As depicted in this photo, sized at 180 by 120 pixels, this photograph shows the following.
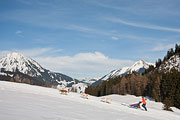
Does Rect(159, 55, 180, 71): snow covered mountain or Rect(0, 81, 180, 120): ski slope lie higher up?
Rect(159, 55, 180, 71): snow covered mountain

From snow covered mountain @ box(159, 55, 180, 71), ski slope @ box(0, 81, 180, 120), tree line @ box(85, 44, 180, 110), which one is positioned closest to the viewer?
ski slope @ box(0, 81, 180, 120)

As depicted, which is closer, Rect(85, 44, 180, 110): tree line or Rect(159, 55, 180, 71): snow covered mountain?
Rect(85, 44, 180, 110): tree line

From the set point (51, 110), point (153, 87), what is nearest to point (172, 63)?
point (153, 87)

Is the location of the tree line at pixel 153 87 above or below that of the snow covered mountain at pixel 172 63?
below

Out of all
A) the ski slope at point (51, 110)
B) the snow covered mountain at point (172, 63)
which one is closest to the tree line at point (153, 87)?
the ski slope at point (51, 110)

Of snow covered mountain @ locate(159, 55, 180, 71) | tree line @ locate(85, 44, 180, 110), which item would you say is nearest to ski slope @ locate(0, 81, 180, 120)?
tree line @ locate(85, 44, 180, 110)

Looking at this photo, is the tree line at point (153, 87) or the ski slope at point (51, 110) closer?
the ski slope at point (51, 110)

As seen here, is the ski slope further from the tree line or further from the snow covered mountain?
the snow covered mountain

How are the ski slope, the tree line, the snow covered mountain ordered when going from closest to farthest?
the ski slope → the tree line → the snow covered mountain

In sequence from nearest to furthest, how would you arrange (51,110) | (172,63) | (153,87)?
(51,110)
(153,87)
(172,63)

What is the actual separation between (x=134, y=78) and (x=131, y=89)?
6.16 meters

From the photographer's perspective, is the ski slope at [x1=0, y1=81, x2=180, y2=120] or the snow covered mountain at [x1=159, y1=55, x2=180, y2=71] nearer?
the ski slope at [x1=0, y1=81, x2=180, y2=120]

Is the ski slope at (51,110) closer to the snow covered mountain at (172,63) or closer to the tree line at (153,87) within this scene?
the tree line at (153,87)

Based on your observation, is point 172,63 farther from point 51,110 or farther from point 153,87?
point 51,110
